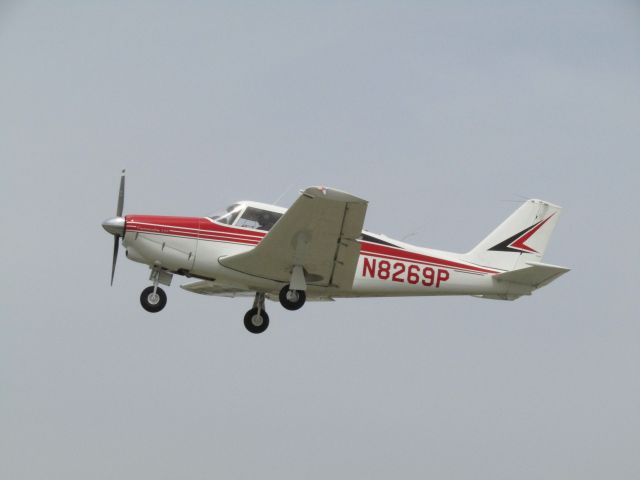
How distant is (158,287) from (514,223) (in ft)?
25.0

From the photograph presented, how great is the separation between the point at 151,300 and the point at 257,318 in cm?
252

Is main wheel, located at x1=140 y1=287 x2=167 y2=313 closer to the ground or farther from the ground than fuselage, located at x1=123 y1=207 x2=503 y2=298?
closer to the ground

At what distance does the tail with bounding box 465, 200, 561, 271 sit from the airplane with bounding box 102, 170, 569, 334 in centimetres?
23

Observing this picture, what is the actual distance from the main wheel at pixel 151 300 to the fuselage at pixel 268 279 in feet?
1.69

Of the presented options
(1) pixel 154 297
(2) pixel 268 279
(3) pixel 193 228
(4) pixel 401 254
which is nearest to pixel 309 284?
(2) pixel 268 279

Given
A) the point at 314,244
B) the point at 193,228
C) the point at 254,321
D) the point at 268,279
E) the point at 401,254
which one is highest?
the point at 401,254

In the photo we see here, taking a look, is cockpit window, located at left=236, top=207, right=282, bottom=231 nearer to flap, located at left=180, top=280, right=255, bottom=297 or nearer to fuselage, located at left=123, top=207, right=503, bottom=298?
fuselage, located at left=123, top=207, right=503, bottom=298

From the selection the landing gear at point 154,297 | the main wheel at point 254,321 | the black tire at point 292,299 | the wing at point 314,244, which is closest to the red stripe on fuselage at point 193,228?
the wing at point 314,244

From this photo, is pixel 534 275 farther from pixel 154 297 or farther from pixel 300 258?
pixel 154 297

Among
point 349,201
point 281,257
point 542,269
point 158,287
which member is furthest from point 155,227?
point 542,269

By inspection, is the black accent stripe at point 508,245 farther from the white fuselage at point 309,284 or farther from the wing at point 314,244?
the wing at point 314,244

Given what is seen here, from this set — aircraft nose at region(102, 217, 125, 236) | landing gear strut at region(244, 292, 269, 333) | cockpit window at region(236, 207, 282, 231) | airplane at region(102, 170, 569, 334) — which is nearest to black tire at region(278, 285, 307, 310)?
airplane at region(102, 170, 569, 334)

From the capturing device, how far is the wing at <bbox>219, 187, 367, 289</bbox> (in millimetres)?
19078

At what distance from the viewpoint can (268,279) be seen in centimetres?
2086
